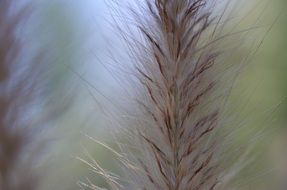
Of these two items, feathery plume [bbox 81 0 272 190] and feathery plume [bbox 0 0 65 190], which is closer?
feathery plume [bbox 81 0 272 190]

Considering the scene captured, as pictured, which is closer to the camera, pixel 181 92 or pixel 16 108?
pixel 181 92

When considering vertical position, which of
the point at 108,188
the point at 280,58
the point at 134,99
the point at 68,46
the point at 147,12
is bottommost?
the point at 108,188

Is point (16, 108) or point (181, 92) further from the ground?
point (16, 108)

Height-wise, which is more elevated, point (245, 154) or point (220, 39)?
point (220, 39)

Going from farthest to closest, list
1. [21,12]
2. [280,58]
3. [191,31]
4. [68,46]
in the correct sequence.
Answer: [280,58] → [68,46] → [21,12] → [191,31]

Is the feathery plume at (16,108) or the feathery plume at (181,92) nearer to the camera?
the feathery plume at (181,92)

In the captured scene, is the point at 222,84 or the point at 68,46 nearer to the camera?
the point at 222,84

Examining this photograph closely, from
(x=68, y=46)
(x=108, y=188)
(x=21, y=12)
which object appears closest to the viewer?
(x=108, y=188)

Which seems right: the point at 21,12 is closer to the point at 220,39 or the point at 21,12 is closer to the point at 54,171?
the point at 54,171

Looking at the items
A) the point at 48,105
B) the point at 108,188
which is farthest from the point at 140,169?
the point at 48,105
